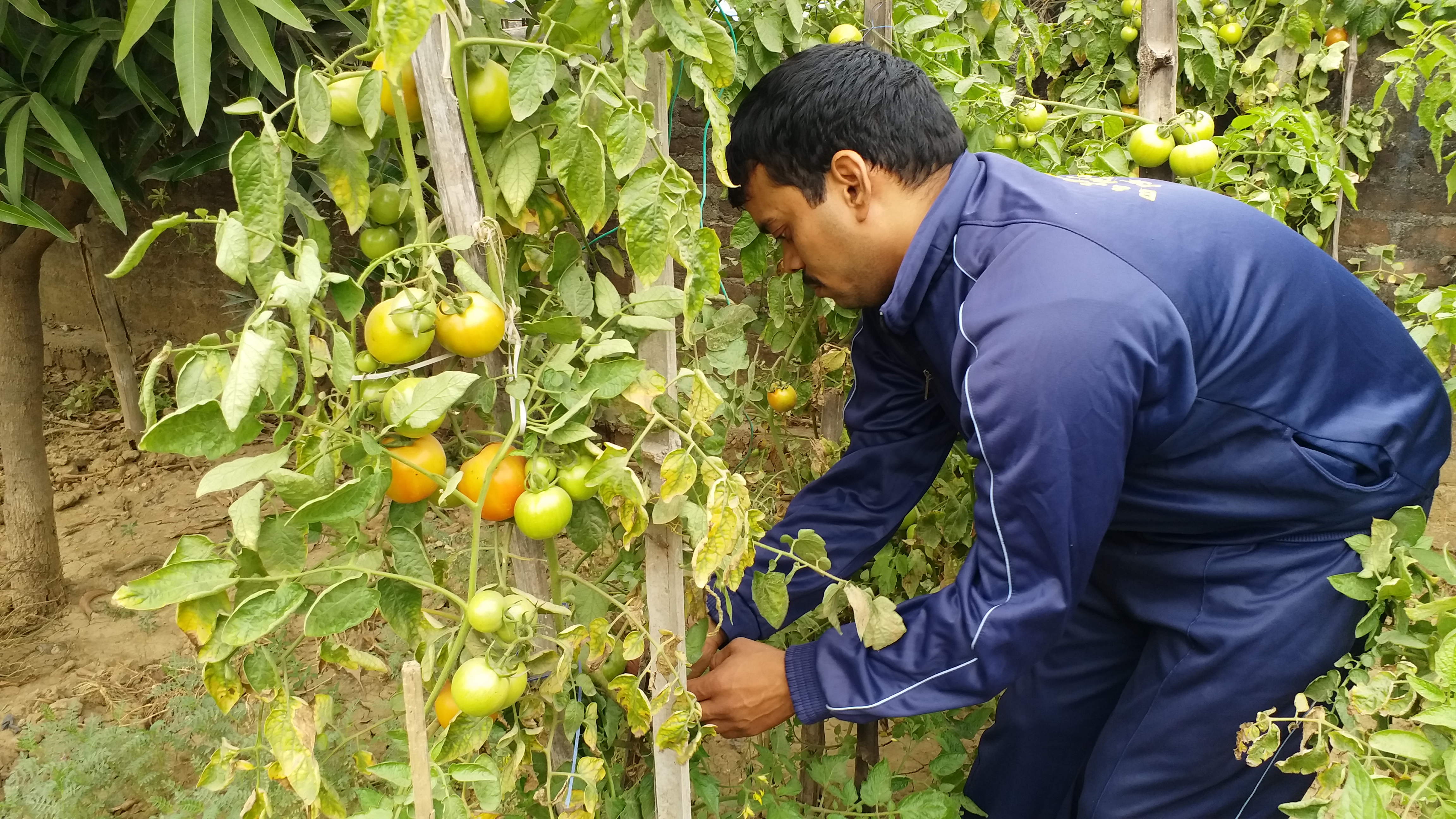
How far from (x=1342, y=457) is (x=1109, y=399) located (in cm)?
44

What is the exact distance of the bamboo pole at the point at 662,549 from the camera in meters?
0.96

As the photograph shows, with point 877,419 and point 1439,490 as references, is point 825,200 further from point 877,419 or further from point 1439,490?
point 1439,490

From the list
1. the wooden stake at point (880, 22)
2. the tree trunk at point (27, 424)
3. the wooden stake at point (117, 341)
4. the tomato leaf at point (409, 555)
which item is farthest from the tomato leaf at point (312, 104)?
the wooden stake at point (117, 341)

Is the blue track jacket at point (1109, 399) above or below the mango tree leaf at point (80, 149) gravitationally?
below

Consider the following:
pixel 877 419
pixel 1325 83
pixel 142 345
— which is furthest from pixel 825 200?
pixel 142 345

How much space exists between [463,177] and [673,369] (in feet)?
1.00

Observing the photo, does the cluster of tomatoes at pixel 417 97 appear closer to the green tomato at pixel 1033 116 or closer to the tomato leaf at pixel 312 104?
the tomato leaf at pixel 312 104

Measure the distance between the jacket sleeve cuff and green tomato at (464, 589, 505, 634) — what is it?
1.66 feet

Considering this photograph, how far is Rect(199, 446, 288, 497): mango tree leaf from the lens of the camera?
75 cm

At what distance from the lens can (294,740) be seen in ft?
2.74

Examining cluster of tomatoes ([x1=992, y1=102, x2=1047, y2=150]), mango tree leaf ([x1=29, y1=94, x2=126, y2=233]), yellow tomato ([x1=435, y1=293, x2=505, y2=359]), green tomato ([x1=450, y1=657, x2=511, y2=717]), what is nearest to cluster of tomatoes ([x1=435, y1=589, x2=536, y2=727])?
green tomato ([x1=450, y1=657, x2=511, y2=717])

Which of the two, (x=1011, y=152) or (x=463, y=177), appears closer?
(x=463, y=177)

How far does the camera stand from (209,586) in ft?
2.50

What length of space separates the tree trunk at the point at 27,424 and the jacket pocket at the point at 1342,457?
267 cm
